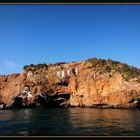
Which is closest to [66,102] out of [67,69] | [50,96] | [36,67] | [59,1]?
[50,96]

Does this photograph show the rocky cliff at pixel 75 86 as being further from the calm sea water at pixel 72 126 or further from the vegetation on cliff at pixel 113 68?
the calm sea water at pixel 72 126

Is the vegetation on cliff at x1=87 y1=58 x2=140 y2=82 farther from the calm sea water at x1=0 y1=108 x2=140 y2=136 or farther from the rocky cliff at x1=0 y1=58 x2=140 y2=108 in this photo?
the calm sea water at x1=0 y1=108 x2=140 y2=136

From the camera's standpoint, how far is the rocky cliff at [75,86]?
3541 inches

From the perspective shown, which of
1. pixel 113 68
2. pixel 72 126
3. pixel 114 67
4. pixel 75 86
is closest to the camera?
pixel 72 126

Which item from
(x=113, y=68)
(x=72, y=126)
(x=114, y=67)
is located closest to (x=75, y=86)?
(x=113, y=68)

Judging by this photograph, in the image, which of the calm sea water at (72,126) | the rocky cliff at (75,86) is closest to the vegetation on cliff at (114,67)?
the rocky cliff at (75,86)

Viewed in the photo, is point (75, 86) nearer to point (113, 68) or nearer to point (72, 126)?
point (113, 68)

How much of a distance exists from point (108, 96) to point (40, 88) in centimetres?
2749

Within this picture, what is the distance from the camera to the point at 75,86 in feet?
342

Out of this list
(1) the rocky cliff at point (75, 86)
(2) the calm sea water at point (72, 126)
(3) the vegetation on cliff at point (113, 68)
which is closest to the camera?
(2) the calm sea water at point (72, 126)

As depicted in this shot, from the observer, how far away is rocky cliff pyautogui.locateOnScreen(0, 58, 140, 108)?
8994 cm

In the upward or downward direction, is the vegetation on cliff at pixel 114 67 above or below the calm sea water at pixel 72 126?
above

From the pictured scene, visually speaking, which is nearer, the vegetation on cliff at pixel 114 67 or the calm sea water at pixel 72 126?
the calm sea water at pixel 72 126

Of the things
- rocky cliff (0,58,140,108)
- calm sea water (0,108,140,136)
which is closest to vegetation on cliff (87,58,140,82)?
rocky cliff (0,58,140,108)
